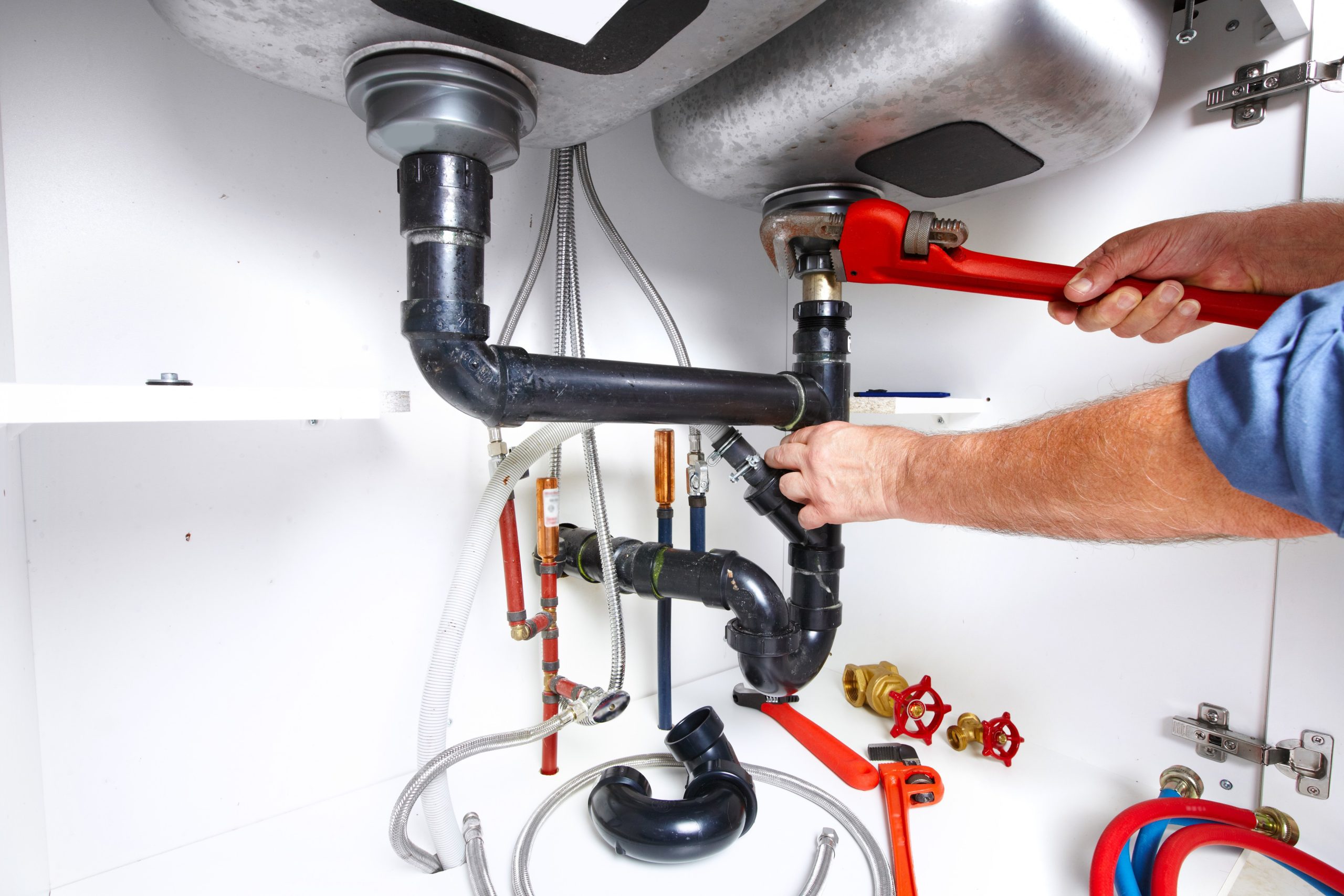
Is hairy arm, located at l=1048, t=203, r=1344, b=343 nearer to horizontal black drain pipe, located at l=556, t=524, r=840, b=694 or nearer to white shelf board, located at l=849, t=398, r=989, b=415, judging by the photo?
white shelf board, located at l=849, t=398, r=989, b=415

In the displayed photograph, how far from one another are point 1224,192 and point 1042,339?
A: 0.24 meters

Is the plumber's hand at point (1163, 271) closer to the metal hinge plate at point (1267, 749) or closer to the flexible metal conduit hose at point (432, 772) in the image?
the metal hinge plate at point (1267, 749)

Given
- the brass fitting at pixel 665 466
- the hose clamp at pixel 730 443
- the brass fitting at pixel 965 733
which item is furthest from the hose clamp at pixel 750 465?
the brass fitting at pixel 965 733

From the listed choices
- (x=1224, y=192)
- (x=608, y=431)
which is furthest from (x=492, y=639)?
(x=1224, y=192)

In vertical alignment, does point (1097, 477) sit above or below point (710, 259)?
below

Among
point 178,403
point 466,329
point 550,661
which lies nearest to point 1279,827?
point 550,661

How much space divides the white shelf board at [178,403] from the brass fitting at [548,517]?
284 millimetres

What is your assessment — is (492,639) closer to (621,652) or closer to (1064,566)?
(621,652)

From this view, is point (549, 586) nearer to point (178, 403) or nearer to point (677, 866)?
point (677, 866)

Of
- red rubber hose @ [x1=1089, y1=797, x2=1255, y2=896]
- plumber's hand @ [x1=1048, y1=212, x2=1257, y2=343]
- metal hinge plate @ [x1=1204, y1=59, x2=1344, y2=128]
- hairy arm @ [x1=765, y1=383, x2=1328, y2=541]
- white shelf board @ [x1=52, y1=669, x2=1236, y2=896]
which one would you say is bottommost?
white shelf board @ [x1=52, y1=669, x2=1236, y2=896]

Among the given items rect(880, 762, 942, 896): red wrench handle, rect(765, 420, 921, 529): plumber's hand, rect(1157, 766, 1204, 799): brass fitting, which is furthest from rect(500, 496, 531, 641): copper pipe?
rect(1157, 766, 1204, 799): brass fitting

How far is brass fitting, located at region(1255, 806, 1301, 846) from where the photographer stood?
0.69 m

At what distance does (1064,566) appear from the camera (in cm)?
89

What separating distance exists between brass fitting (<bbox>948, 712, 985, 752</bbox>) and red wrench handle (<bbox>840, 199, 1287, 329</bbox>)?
58 centimetres
